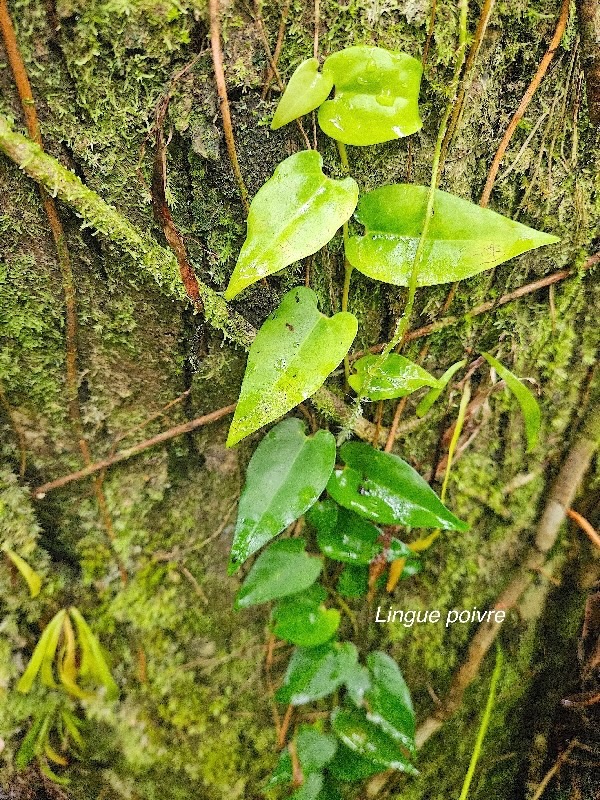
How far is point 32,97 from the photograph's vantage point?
2.01 feet

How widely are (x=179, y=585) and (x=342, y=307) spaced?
0.60m

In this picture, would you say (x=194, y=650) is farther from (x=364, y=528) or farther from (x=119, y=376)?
(x=119, y=376)

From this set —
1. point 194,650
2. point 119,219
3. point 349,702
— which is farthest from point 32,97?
point 349,702

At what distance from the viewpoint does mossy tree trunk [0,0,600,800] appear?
65 centimetres

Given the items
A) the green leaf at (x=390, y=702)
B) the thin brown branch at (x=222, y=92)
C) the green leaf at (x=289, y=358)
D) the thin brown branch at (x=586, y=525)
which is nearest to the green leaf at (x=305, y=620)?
the green leaf at (x=390, y=702)

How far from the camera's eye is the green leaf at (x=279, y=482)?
755 millimetres

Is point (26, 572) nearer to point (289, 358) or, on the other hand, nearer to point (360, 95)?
point (289, 358)

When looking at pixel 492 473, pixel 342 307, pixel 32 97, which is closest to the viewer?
pixel 32 97

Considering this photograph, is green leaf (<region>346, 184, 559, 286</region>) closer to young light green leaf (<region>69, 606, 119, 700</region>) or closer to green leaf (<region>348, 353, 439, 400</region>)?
green leaf (<region>348, 353, 439, 400</region>)

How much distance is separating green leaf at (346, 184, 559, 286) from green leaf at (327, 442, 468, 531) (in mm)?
301

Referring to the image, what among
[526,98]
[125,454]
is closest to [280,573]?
[125,454]

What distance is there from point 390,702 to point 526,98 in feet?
3.40

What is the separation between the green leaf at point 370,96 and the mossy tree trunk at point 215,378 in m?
0.05

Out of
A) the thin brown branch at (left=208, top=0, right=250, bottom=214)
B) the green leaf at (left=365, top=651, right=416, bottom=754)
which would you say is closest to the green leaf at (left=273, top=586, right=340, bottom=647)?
the green leaf at (left=365, top=651, right=416, bottom=754)
